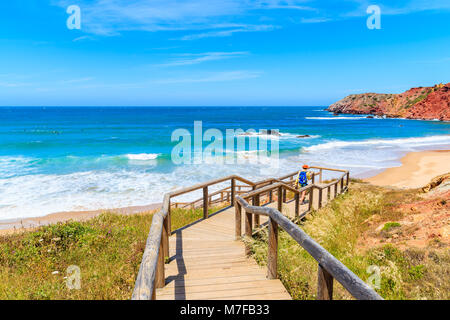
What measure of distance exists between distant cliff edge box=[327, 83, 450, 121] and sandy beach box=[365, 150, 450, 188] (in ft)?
262

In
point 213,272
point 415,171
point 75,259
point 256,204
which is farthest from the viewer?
point 415,171

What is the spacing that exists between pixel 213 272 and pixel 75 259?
387 centimetres

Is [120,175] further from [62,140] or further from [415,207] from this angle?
[62,140]

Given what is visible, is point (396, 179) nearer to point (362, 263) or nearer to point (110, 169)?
point (362, 263)

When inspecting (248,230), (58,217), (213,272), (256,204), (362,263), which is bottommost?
(58,217)

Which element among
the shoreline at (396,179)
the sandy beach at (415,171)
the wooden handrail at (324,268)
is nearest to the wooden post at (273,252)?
the wooden handrail at (324,268)

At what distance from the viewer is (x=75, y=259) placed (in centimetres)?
670

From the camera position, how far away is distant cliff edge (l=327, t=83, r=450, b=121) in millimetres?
103525

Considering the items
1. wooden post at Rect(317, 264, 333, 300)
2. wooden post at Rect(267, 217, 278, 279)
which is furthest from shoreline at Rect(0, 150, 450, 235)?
wooden post at Rect(317, 264, 333, 300)

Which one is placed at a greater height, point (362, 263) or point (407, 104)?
point (407, 104)

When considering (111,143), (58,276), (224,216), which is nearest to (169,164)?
(111,143)

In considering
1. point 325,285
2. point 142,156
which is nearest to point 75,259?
point 325,285

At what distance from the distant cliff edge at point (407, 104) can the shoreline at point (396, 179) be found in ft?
264
